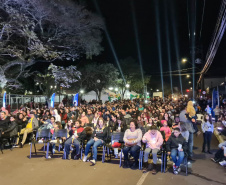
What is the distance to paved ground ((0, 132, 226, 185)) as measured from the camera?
5319 mm

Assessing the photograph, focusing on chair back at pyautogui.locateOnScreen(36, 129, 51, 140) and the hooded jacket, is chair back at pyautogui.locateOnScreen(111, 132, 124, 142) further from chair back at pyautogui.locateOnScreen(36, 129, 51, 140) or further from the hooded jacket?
chair back at pyautogui.locateOnScreen(36, 129, 51, 140)

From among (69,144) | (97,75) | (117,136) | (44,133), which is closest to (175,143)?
(117,136)

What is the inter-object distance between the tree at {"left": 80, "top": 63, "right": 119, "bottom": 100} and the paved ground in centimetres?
2385

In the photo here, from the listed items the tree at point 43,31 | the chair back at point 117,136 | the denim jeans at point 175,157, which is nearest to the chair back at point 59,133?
the chair back at point 117,136

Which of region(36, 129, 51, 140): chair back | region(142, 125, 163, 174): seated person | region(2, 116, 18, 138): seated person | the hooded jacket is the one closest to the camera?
the hooded jacket

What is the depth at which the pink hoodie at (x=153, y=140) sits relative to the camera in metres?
6.41

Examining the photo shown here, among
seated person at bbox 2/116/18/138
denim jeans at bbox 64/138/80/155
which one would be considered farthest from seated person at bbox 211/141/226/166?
seated person at bbox 2/116/18/138

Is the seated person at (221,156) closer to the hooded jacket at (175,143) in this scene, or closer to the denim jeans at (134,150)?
the hooded jacket at (175,143)

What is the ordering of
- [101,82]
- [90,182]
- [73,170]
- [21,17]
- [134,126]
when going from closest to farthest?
[90,182], [73,170], [134,126], [21,17], [101,82]

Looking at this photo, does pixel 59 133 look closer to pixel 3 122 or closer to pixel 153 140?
pixel 3 122

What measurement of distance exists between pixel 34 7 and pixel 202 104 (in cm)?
1851

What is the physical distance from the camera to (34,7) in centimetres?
1473

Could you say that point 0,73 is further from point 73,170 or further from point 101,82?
point 101,82

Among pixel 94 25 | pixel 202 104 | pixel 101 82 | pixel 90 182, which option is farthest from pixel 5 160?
A: pixel 101 82
